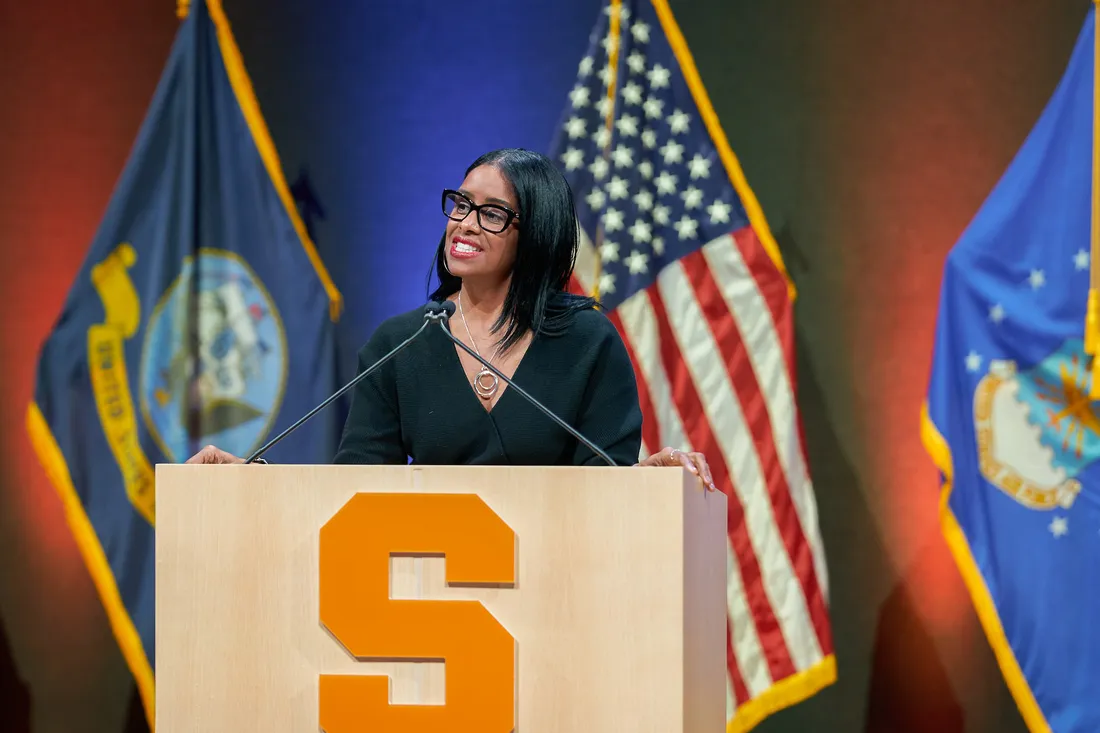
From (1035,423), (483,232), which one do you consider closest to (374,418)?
(483,232)

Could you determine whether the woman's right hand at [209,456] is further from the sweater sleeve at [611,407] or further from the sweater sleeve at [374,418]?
the sweater sleeve at [611,407]

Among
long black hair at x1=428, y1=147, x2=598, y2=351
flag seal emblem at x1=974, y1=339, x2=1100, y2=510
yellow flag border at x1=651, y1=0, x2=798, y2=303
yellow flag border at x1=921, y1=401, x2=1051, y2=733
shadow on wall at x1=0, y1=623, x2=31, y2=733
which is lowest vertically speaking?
shadow on wall at x1=0, y1=623, x2=31, y2=733

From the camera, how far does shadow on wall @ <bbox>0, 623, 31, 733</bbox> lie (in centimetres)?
380

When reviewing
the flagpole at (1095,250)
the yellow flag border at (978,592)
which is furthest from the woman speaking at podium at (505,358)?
the flagpole at (1095,250)

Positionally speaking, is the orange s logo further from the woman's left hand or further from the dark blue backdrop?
the dark blue backdrop

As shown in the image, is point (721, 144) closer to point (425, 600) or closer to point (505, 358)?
point (505, 358)

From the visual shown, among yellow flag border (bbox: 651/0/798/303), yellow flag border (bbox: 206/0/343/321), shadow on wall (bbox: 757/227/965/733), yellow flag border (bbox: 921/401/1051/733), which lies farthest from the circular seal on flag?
yellow flag border (bbox: 921/401/1051/733)

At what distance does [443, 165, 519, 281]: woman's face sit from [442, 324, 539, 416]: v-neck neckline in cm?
13

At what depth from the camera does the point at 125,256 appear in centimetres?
365

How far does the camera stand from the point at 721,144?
3.67 metres

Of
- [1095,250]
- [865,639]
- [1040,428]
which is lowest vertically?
[865,639]

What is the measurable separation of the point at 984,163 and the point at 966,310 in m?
0.50

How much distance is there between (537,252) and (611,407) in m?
0.29

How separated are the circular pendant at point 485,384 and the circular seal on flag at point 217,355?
1887 mm
